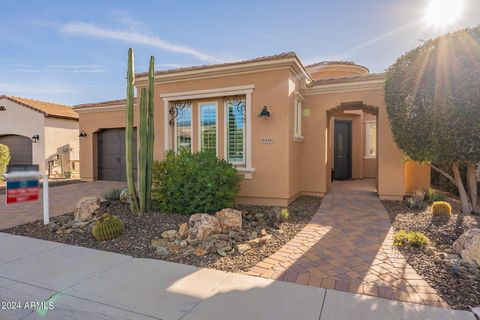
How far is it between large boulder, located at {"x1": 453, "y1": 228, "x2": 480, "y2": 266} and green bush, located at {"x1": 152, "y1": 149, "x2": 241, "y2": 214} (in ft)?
14.4

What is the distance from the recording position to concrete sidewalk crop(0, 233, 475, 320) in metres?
2.92

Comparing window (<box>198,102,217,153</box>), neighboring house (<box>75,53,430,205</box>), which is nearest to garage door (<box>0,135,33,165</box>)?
neighboring house (<box>75,53,430,205</box>)

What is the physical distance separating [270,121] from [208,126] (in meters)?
2.16

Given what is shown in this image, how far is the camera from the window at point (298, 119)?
8508 mm

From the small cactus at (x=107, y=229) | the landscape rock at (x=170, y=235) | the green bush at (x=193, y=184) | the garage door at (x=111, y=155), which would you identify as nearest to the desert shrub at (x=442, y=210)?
the green bush at (x=193, y=184)

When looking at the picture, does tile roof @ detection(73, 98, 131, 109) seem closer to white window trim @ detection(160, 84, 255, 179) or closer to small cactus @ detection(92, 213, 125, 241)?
white window trim @ detection(160, 84, 255, 179)

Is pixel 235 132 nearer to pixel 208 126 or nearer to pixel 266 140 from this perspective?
pixel 208 126

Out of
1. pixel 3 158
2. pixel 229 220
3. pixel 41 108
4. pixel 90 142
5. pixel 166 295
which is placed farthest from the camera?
pixel 41 108

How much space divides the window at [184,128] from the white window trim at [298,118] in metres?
3.35

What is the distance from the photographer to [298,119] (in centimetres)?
898

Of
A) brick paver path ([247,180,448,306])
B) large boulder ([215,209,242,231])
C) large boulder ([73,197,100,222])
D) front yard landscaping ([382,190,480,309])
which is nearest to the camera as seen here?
front yard landscaping ([382,190,480,309])

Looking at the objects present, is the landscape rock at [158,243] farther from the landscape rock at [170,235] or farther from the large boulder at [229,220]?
the large boulder at [229,220]

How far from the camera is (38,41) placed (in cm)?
902

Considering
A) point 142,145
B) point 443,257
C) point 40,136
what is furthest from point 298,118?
point 40,136
